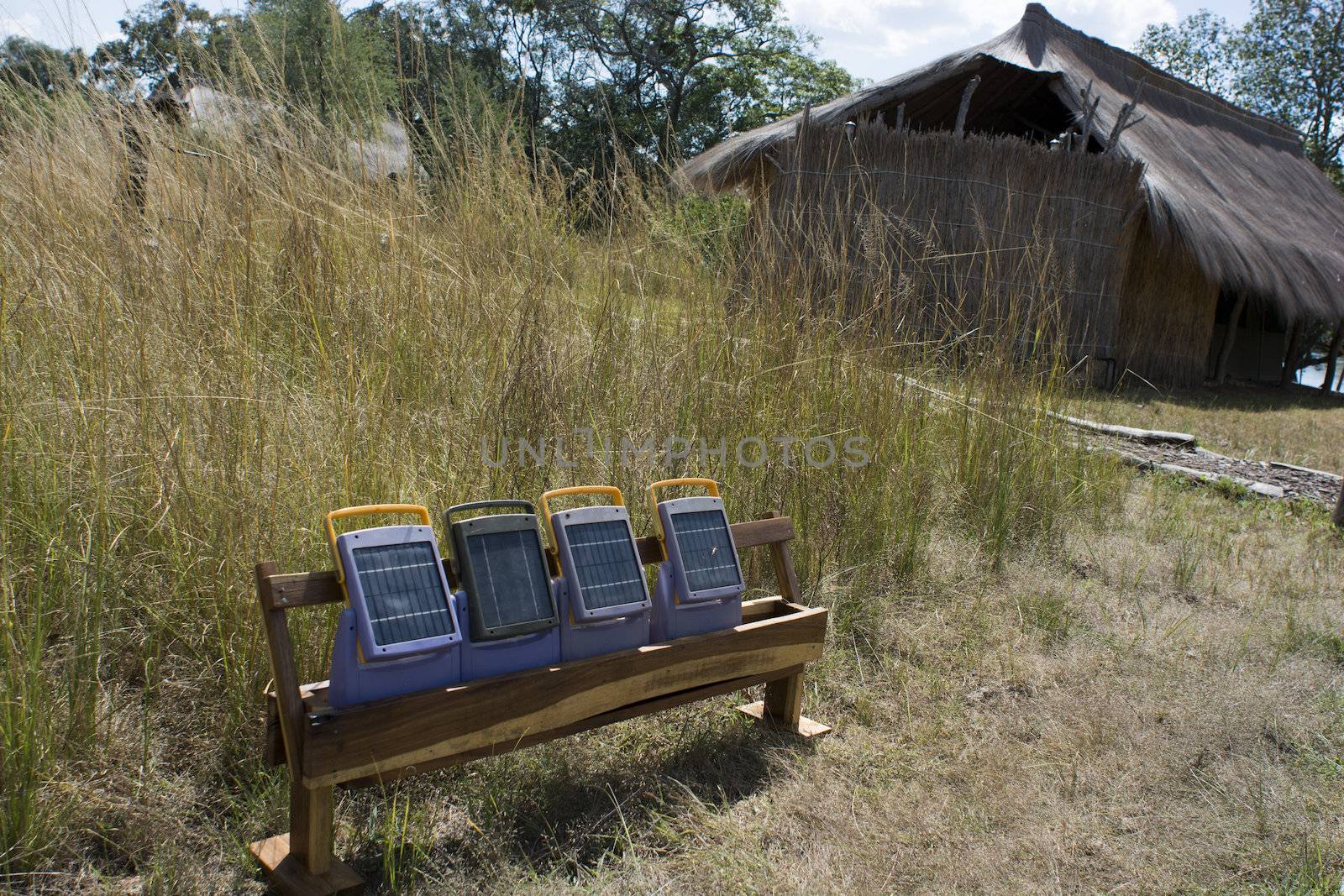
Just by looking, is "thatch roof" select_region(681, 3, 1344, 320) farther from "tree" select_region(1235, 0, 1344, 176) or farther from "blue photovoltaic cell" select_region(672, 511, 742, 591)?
"tree" select_region(1235, 0, 1344, 176)

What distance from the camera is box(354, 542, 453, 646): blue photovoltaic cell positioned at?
144 centimetres

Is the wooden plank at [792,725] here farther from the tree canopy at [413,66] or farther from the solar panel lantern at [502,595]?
the tree canopy at [413,66]

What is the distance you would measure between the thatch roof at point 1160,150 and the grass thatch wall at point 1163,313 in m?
0.46

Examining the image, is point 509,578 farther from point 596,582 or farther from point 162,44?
point 162,44

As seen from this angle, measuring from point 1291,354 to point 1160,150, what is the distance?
4279 millimetres

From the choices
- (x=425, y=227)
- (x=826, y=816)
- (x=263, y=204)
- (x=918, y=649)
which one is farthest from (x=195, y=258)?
(x=918, y=649)

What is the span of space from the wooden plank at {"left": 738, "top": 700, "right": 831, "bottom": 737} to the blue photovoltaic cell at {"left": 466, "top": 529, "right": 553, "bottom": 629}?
796 mm

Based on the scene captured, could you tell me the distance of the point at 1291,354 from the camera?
38.7ft

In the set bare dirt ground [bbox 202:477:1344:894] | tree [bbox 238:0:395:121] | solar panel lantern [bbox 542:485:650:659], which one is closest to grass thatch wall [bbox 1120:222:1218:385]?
bare dirt ground [bbox 202:477:1344:894]

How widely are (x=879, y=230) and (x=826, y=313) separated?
35 centimetres

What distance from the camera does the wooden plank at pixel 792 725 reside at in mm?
2141

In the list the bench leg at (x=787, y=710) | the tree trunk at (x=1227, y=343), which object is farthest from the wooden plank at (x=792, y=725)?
the tree trunk at (x=1227, y=343)

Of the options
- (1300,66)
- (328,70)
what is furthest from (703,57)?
(328,70)

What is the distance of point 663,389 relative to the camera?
8.97 ft
